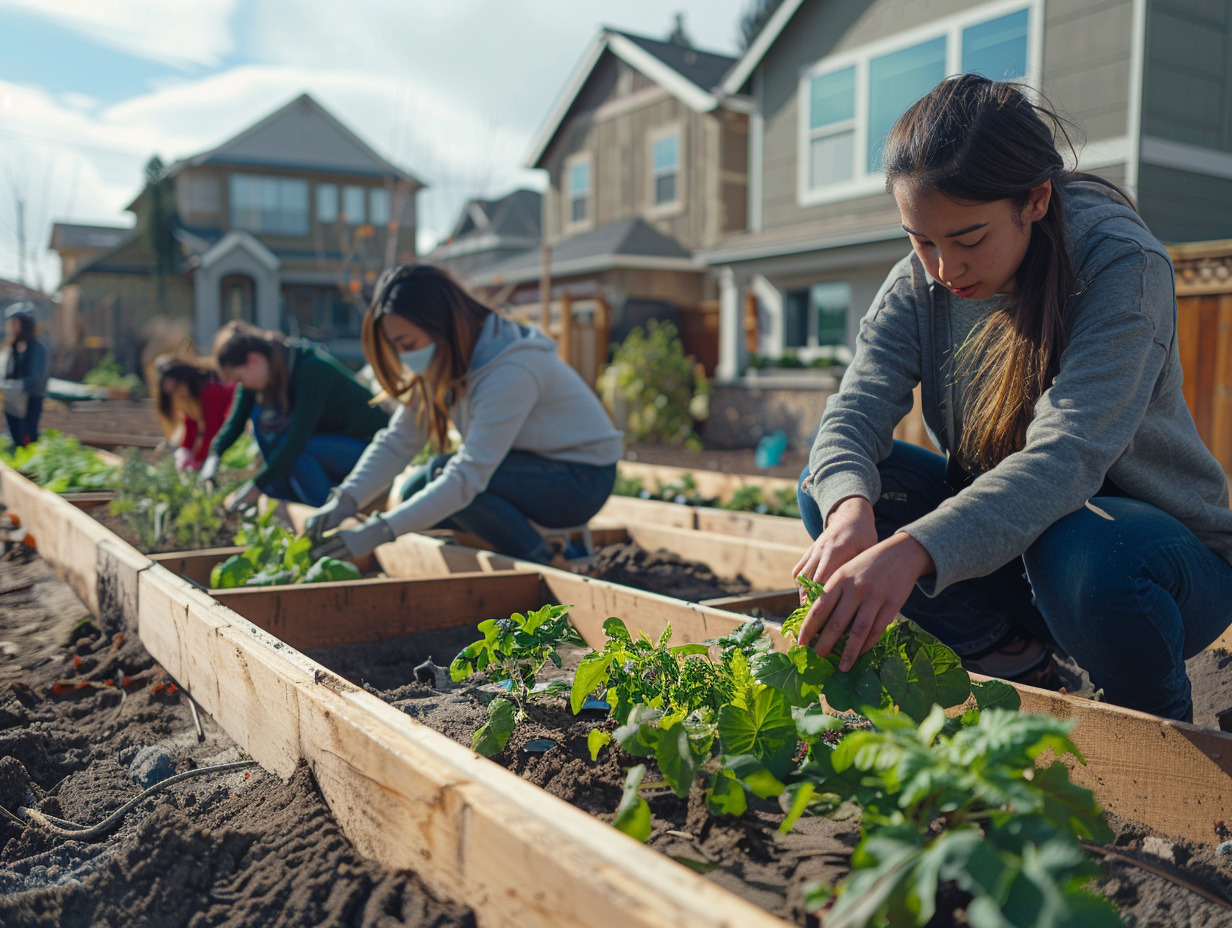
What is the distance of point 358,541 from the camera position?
3123 mm

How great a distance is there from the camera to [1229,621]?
196 centimetres

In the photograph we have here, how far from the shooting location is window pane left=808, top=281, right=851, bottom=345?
11469mm

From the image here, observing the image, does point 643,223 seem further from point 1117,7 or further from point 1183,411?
point 1183,411

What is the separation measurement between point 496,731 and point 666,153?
15606 millimetres

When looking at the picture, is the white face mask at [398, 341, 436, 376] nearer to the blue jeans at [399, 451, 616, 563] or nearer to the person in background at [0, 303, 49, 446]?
the blue jeans at [399, 451, 616, 563]

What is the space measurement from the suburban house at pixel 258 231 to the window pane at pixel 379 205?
0.03m

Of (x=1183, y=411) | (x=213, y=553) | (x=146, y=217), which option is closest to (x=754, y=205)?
(x=213, y=553)

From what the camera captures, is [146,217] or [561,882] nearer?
[561,882]

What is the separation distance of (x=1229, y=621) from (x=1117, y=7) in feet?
27.7

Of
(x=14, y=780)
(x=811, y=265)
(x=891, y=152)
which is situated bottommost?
(x=14, y=780)

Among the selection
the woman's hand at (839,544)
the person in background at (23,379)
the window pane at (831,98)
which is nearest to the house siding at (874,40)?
the window pane at (831,98)

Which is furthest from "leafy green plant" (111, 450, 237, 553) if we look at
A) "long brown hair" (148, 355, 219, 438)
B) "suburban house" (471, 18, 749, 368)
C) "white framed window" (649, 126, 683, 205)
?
"white framed window" (649, 126, 683, 205)

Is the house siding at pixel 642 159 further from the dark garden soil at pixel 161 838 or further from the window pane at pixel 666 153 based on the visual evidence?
the dark garden soil at pixel 161 838

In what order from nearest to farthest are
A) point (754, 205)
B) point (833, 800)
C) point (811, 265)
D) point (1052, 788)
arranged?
point (1052, 788) < point (833, 800) < point (811, 265) < point (754, 205)
